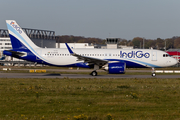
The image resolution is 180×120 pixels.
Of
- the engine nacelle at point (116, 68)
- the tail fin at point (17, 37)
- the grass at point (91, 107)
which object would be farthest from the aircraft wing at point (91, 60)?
the grass at point (91, 107)

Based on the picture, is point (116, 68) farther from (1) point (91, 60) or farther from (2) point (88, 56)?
(2) point (88, 56)

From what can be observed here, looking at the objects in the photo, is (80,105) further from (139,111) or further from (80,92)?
(80,92)

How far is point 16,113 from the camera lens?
11.7m

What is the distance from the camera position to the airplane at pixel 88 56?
1401 inches

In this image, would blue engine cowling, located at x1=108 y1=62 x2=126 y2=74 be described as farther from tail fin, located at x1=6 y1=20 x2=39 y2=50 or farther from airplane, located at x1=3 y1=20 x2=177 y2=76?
tail fin, located at x1=6 y1=20 x2=39 y2=50

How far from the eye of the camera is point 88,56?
36594mm

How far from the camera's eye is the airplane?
117ft

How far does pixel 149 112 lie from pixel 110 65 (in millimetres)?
21107

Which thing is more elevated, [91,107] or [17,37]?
[17,37]

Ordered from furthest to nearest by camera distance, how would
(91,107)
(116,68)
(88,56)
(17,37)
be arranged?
(17,37) → (88,56) → (116,68) → (91,107)

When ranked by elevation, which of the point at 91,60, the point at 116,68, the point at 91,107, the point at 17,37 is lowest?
the point at 91,107

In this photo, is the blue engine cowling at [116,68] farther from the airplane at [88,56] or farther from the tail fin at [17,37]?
the tail fin at [17,37]

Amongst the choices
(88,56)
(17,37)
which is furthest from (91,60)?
(17,37)

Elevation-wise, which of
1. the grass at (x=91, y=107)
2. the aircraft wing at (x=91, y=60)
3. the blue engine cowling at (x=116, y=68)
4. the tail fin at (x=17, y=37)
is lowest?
the grass at (x=91, y=107)
